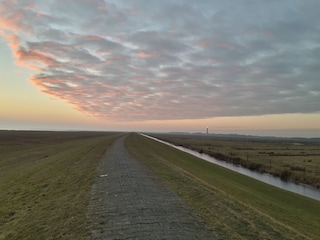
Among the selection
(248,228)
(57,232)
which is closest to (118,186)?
(57,232)

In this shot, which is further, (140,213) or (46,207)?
(46,207)

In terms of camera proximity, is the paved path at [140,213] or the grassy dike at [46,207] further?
the grassy dike at [46,207]

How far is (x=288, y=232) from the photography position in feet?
28.7

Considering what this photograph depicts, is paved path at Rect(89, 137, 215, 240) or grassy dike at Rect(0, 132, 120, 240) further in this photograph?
grassy dike at Rect(0, 132, 120, 240)

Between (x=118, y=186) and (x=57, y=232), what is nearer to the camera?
(x=57, y=232)

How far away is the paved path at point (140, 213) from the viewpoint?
7.20 meters

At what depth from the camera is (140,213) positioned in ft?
28.9

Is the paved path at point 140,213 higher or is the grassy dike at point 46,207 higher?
the paved path at point 140,213

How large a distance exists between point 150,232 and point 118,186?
5.74m

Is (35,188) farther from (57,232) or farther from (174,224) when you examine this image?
(174,224)

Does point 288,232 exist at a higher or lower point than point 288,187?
higher

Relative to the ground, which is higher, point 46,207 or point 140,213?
point 140,213

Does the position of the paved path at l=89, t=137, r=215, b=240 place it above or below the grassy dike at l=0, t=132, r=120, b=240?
above

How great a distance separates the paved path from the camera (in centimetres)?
720
